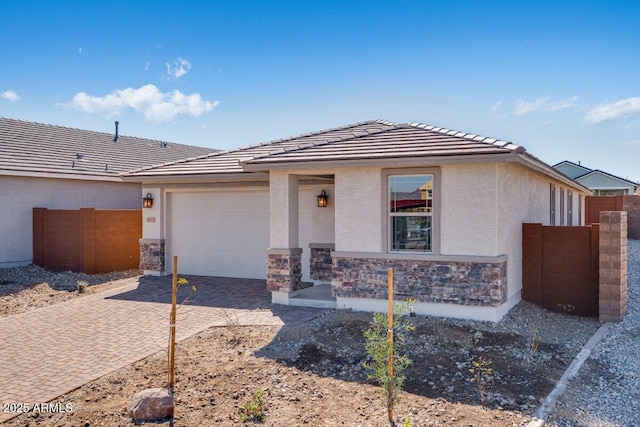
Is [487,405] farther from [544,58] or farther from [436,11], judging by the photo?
[544,58]

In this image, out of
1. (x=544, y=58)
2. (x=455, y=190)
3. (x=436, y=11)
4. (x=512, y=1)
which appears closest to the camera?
(x=455, y=190)

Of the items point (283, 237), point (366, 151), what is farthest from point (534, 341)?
point (283, 237)

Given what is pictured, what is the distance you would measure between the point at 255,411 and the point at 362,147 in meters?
5.93

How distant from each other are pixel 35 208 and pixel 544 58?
15.6 metres

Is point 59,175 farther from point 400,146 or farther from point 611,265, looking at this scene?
point 611,265

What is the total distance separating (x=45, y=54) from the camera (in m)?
14.9

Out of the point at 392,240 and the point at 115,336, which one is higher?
the point at 392,240

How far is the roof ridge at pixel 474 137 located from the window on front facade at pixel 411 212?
3.58 feet

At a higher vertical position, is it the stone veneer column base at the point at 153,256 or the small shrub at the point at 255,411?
the stone veneer column base at the point at 153,256

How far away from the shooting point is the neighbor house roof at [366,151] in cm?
848

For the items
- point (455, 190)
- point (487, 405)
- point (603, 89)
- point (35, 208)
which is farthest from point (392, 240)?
point (35, 208)

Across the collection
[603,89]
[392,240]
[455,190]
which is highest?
[603,89]

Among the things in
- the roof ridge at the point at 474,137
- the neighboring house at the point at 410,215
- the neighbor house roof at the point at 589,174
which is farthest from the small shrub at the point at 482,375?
the neighbor house roof at the point at 589,174

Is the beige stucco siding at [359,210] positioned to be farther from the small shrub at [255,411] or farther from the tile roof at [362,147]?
the small shrub at [255,411]
